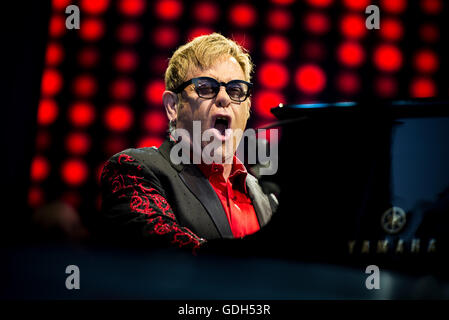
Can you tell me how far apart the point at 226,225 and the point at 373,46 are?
2430 millimetres

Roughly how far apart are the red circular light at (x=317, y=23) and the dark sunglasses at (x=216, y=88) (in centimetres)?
195

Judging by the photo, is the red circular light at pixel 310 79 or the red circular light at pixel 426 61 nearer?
the red circular light at pixel 310 79

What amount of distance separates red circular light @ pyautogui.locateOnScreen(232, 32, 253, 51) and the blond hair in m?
1.52

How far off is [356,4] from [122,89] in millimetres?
1893

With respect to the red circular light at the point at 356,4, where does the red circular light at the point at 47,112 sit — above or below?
below

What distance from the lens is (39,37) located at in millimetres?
2799

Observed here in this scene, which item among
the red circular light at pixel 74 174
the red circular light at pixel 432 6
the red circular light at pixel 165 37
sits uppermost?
the red circular light at pixel 432 6

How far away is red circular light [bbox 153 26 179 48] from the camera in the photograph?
9.81 feet

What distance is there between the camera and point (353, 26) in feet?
10.0

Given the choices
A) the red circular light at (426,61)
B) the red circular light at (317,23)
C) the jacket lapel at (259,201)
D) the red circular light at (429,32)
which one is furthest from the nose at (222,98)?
the red circular light at (429,32)

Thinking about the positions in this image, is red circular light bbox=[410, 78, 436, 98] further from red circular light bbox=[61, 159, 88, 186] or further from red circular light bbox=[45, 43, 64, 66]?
red circular light bbox=[45, 43, 64, 66]

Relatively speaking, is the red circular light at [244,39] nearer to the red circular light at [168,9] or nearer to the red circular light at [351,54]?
the red circular light at [168,9]

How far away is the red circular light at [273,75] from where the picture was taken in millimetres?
2959
